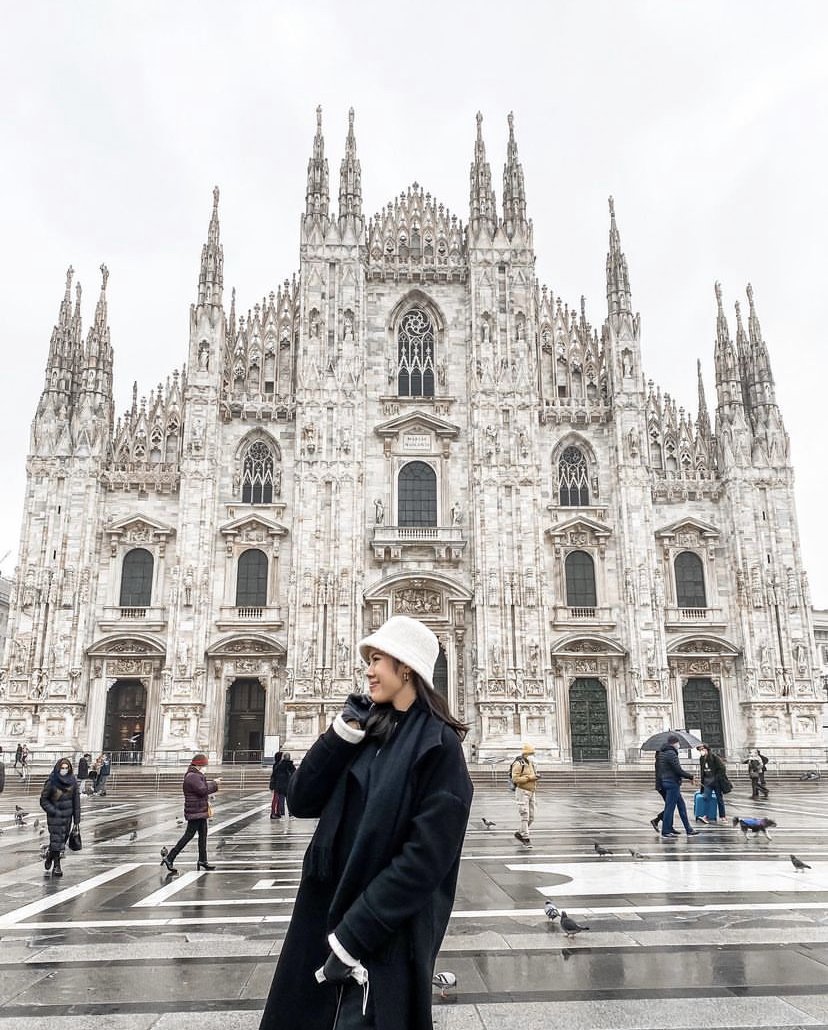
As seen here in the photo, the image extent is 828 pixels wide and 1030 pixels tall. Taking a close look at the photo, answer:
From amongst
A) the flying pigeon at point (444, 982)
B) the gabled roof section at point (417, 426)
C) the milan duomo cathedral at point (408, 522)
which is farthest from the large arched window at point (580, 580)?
the flying pigeon at point (444, 982)

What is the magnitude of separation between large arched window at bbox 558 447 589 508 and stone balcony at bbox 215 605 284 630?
1231 cm

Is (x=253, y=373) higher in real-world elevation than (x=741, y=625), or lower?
higher

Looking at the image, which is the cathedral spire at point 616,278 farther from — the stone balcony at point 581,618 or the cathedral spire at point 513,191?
the stone balcony at point 581,618

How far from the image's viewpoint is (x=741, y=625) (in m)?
33.1

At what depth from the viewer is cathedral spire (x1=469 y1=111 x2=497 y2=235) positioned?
36.4 meters

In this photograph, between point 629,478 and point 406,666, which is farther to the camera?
point 629,478

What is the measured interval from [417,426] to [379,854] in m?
32.3

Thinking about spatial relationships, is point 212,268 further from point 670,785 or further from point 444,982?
point 444,982

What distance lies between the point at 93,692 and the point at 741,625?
24747mm

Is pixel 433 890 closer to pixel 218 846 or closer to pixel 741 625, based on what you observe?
pixel 218 846

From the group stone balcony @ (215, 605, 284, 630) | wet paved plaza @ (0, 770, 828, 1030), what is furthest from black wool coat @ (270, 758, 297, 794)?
stone balcony @ (215, 605, 284, 630)

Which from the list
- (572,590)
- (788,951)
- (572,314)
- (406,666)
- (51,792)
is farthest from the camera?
(572,314)

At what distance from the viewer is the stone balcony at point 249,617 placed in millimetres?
32250

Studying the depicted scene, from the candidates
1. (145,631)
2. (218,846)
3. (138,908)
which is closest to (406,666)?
(138,908)
